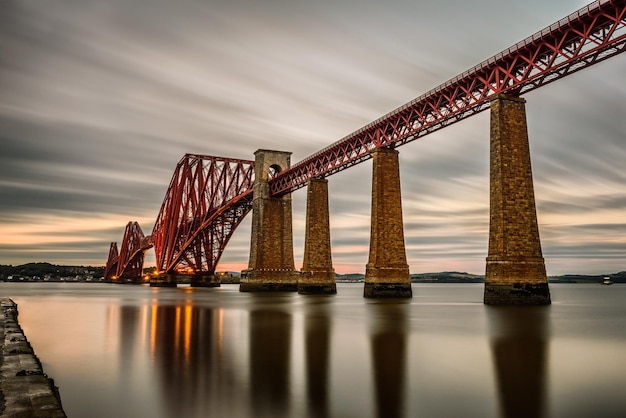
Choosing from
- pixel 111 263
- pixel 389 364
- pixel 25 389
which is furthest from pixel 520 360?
pixel 111 263

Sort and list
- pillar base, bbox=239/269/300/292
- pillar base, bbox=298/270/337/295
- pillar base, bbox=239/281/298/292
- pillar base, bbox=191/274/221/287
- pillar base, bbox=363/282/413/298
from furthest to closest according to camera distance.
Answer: pillar base, bbox=191/274/221/287, pillar base, bbox=239/281/298/292, pillar base, bbox=239/269/300/292, pillar base, bbox=298/270/337/295, pillar base, bbox=363/282/413/298

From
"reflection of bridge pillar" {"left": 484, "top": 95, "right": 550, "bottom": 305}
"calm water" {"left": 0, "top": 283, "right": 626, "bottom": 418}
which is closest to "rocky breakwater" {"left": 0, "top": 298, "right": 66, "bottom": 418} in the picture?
"calm water" {"left": 0, "top": 283, "right": 626, "bottom": 418}

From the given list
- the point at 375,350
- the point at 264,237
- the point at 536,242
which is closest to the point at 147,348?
the point at 375,350

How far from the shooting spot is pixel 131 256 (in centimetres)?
12669

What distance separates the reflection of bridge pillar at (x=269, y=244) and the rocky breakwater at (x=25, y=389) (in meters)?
43.0

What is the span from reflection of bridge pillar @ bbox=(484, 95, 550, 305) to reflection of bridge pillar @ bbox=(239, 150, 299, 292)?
1225 inches

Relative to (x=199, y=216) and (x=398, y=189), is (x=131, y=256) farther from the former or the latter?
(x=398, y=189)

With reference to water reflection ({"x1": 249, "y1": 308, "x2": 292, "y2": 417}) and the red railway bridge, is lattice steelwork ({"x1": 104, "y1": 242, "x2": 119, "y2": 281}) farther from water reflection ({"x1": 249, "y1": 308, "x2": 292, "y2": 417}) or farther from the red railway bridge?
water reflection ({"x1": 249, "y1": 308, "x2": 292, "y2": 417})

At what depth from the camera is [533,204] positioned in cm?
2495

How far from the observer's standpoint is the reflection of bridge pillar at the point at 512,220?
24.0 m

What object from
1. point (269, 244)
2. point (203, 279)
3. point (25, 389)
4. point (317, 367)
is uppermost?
point (269, 244)

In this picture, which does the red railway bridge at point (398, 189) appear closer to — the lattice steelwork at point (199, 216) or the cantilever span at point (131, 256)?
the lattice steelwork at point (199, 216)

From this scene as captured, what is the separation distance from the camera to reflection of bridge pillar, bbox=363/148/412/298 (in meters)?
34.0

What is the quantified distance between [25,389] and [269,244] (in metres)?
46.9
